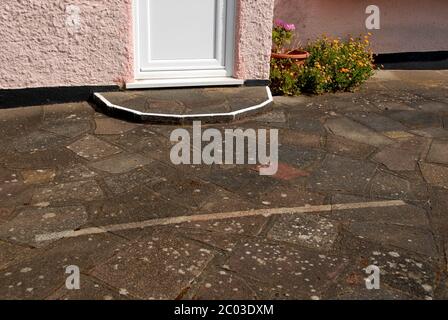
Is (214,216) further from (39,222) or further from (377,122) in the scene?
(377,122)

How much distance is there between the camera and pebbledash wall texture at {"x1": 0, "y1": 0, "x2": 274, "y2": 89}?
609cm

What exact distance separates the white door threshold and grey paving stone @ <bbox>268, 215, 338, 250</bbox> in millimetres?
3303

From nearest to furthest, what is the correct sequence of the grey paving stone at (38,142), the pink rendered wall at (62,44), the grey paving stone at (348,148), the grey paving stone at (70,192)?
the grey paving stone at (70,192) < the grey paving stone at (38,142) < the grey paving stone at (348,148) < the pink rendered wall at (62,44)

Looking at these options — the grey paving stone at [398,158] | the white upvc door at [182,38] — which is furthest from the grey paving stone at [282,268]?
the white upvc door at [182,38]

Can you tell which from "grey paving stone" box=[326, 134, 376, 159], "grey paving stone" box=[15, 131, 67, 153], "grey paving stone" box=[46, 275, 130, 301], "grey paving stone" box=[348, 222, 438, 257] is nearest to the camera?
"grey paving stone" box=[46, 275, 130, 301]

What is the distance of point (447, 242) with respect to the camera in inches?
150

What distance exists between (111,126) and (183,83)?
1403mm

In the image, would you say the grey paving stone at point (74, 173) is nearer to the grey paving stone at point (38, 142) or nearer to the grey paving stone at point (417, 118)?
the grey paving stone at point (38, 142)

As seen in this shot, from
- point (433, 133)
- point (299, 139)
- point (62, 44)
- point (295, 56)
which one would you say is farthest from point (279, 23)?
point (62, 44)

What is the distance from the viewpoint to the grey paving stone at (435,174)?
15.7 ft

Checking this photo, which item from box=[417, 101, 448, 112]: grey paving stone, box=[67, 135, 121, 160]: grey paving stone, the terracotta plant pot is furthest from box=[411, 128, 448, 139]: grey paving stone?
box=[67, 135, 121, 160]: grey paving stone

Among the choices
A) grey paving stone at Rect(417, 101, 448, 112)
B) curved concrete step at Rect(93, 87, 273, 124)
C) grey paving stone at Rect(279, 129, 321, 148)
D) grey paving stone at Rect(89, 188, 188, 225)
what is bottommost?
grey paving stone at Rect(89, 188, 188, 225)

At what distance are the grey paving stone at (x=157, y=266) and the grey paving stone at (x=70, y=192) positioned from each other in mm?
874

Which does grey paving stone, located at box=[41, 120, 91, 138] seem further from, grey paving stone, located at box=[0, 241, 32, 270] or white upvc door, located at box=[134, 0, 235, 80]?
grey paving stone, located at box=[0, 241, 32, 270]
